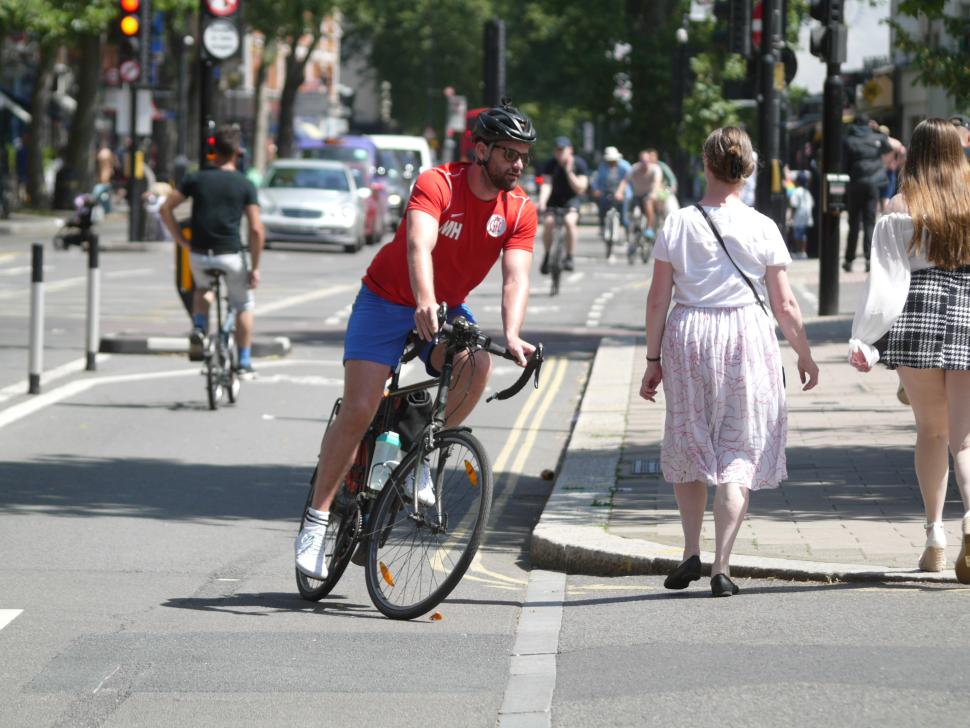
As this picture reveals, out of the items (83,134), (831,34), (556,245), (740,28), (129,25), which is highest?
(129,25)

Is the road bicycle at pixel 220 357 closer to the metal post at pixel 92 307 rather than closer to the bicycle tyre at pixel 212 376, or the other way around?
the bicycle tyre at pixel 212 376

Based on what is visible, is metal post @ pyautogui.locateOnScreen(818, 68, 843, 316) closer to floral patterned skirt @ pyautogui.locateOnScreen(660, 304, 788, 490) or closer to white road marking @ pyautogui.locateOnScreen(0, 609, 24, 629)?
floral patterned skirt @ pyautogui.locateOnScreen(660, 304, 788, 490)

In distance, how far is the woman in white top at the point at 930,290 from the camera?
7.04 metres

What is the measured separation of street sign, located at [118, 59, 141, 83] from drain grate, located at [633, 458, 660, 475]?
73.1 feet

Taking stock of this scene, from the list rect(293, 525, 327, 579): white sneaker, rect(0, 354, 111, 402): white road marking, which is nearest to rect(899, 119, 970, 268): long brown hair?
rect(293, 525, 327, 579): white sneaker

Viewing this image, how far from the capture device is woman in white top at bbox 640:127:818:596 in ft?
22.3

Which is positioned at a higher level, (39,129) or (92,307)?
(39,129)

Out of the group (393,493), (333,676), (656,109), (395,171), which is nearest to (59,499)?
(393,493)

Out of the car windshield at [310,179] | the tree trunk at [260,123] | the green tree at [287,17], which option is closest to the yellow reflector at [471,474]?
the car windshield at [310,179]

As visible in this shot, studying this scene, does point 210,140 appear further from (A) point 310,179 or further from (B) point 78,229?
(A) point 310,179

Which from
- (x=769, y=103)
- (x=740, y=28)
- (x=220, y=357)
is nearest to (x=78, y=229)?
(x=740, y=28)

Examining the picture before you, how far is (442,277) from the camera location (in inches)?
267

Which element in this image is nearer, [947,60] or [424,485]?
[424,485]

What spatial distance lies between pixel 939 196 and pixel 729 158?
0.79 meters
